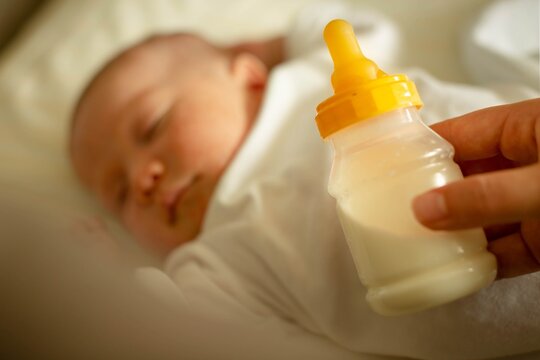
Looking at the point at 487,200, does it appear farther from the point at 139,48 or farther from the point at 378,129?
the point at 139,48

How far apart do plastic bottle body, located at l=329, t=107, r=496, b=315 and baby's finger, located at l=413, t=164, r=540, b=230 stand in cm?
3

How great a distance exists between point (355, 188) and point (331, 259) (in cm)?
23

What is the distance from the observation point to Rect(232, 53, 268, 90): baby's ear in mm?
1080

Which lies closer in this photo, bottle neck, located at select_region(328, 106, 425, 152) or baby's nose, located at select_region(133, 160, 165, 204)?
bottle neck, located at select_region(328, 106, 425, 152)

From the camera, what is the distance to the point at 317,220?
2.31 ft

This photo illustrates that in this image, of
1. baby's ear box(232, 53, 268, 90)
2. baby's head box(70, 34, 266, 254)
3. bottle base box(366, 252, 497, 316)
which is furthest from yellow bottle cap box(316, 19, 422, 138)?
baby's ear box(232, 53, 268, 90)

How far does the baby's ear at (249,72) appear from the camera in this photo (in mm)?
1080

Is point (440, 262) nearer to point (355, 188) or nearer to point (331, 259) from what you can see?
point (355, 188)

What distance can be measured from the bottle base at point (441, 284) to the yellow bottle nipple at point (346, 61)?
165mm

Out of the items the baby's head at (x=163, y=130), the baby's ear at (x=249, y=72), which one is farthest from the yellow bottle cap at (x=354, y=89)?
the baby's ear at (x=249, y=72)

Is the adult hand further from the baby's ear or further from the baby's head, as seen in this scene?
the baby's ear

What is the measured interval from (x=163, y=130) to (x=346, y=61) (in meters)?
0.52

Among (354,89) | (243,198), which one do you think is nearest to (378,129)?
(354,89)

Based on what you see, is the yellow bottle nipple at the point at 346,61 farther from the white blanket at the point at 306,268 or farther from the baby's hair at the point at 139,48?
the baby's hair at the point at 139,48
